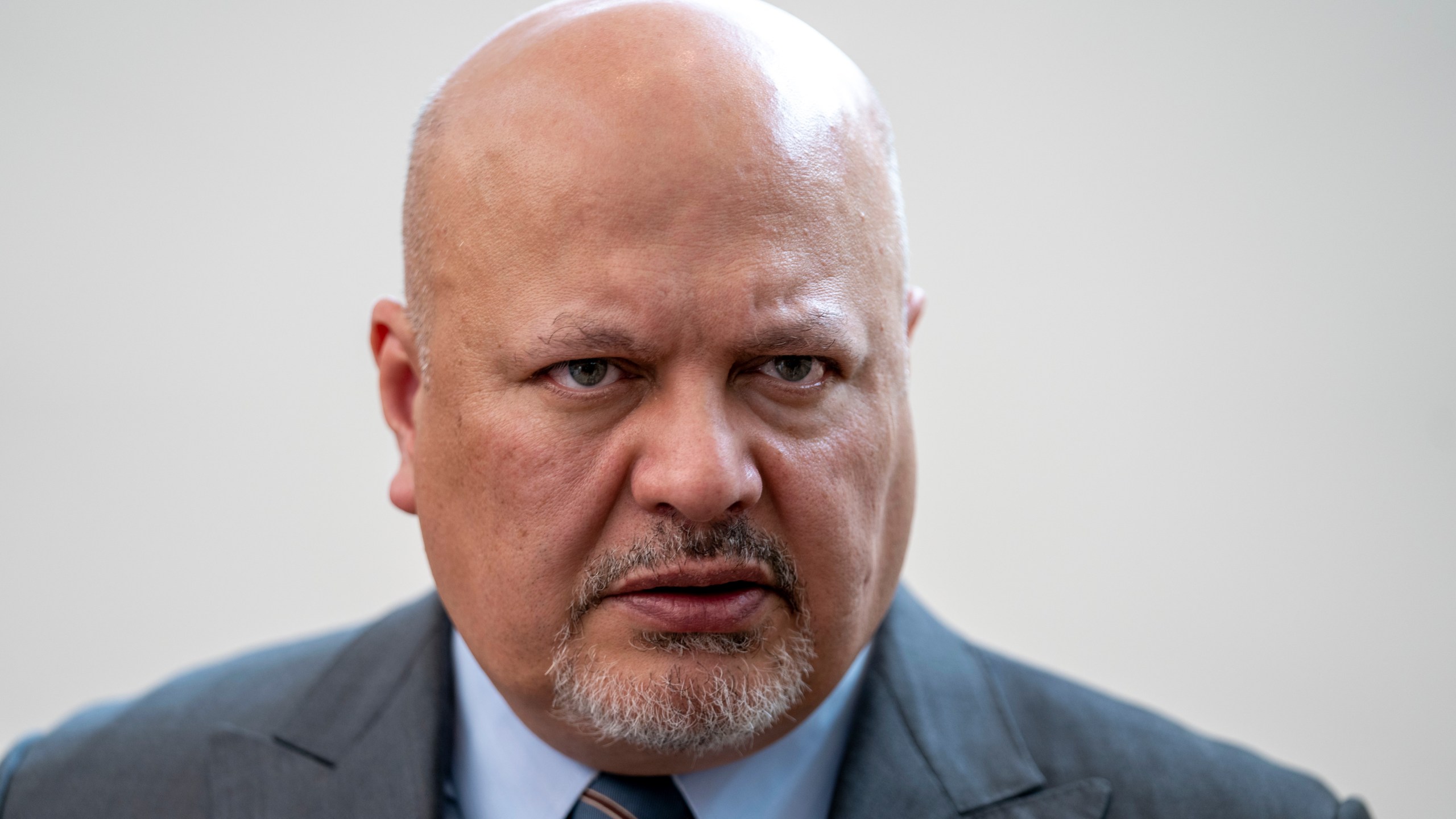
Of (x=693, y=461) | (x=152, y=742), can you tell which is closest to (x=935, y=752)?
(x=693, y=461)

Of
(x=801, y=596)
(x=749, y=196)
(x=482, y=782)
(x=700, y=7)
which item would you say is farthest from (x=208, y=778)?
(x=700, y=7)

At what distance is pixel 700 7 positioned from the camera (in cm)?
146

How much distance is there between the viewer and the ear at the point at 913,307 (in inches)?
65.0

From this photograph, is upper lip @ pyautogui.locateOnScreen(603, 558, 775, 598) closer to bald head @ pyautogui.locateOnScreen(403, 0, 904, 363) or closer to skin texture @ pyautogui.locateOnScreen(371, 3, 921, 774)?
skin texture @ pyautogui.locateOnScreen(371, 3, 921, 774)

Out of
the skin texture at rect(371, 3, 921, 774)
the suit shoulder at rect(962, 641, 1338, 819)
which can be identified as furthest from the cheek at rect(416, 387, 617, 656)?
the suit shoulder at rect(962, 641, 1338, 819)

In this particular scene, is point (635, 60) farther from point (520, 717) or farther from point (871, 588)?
point (520, 717)

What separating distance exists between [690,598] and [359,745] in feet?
2.12

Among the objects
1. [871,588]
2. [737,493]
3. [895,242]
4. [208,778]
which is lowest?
[208,778]

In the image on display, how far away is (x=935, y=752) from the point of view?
165 centimetres

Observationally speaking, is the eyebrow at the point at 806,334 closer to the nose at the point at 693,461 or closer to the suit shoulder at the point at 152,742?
the nose at the point at 693,461

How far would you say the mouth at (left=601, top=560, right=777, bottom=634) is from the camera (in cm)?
134

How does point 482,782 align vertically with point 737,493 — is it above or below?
below

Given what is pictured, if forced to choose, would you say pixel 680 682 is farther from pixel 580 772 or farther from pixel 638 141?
pixel 638 141

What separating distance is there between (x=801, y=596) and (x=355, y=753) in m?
0.72
